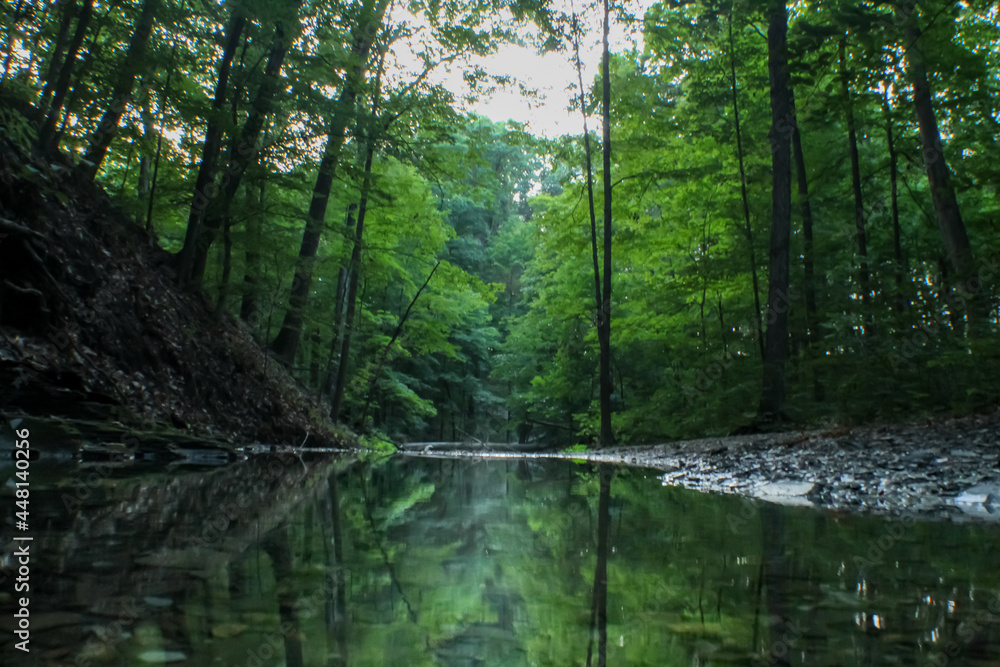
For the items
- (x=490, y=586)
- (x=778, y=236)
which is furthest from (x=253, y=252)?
(x=490, y=586)

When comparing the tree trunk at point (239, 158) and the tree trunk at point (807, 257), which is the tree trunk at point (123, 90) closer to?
the tree trunk at point (239, 158)

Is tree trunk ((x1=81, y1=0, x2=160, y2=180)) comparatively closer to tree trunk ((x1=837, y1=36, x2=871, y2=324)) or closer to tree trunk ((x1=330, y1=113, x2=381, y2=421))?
tree trunk ((x1=330, y1=113, x2=381, y2=421))

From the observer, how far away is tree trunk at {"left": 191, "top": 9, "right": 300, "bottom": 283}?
32.4ft

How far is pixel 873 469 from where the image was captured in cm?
508

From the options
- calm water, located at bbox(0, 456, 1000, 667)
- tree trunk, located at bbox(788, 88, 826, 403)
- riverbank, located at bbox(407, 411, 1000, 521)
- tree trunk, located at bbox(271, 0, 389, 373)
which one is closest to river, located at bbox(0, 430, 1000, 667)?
calm water, located at bbox(0, 456, 1000, 667)

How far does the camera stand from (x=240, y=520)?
9.98 feet

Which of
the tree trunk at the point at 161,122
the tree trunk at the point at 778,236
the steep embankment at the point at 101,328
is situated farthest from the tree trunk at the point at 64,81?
the tree trunk at the point at 778,236

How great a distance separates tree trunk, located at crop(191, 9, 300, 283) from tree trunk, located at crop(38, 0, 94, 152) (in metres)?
2.12

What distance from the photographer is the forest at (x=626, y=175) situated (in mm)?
8336

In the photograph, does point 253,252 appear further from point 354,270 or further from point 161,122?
point 354,270

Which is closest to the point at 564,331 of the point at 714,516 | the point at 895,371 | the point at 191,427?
the point at 895,371

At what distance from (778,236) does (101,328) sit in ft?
32.6

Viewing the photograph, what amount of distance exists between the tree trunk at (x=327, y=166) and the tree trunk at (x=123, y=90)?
280 cm

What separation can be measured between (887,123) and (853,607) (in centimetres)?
1302
